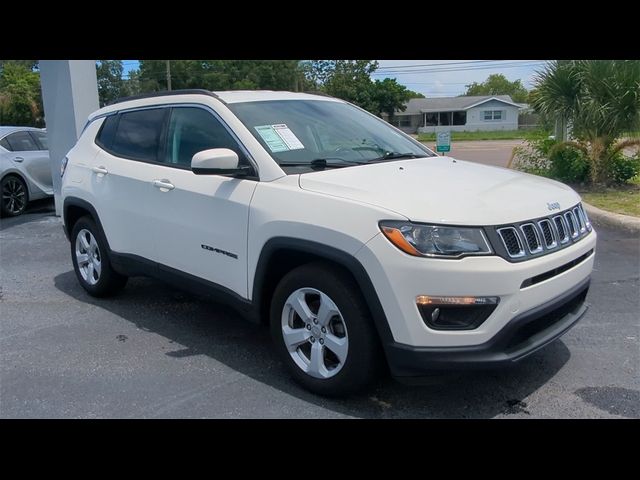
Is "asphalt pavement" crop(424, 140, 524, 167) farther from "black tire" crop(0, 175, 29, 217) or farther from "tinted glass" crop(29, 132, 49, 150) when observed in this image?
Result: "black tire" crop(0, 175, 29, 217)

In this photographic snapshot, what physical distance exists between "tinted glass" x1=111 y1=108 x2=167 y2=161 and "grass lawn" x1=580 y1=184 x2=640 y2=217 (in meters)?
6.78

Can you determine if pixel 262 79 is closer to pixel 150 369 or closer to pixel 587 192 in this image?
pixel 587 192

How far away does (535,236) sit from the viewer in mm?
3131

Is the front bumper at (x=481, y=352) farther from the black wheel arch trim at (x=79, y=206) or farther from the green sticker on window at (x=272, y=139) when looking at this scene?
the black wheel arch trim at (x=79, y=206)

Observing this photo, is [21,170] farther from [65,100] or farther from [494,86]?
[494,86]

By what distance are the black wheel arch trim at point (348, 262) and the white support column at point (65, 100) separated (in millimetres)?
6847

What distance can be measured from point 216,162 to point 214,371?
4.69ft

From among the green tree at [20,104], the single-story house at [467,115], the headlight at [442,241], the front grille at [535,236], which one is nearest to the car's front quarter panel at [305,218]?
the headlight at [442,241]

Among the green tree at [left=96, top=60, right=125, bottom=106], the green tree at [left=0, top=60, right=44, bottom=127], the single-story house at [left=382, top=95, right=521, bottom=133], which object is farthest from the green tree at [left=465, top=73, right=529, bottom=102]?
the green tree at [left=0, top=60, right=44, bottom=127]

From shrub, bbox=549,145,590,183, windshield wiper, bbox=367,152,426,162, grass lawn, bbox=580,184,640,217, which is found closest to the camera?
windshield wiper, bbox=367,152,426,162

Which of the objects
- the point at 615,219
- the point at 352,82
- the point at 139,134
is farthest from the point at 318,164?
the point at 352,82

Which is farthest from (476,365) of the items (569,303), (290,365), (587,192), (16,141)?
(16,141)

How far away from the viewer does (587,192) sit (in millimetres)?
10062

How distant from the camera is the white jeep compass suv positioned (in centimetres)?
294
